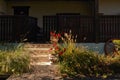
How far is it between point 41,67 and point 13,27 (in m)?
4.69

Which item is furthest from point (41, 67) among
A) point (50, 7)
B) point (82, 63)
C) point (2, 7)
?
point (50, 7)

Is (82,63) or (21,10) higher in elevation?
(21,10)

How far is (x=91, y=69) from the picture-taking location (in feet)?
36.2

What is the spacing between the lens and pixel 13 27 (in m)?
16.0

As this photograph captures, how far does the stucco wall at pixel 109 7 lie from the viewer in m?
19.9

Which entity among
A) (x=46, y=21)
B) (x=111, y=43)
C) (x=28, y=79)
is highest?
(x=46, y=21)

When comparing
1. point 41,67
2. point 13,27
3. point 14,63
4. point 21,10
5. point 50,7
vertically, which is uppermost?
point 50,7

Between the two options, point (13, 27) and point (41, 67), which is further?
point (13, 27)

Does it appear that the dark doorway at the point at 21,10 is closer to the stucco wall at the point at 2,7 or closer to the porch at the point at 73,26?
the stucco wall at the point at 2,7

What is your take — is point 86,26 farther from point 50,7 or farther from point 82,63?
point 50,7

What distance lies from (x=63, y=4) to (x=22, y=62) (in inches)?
423

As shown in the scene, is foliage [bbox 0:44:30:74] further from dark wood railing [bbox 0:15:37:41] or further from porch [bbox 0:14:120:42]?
dark wood railing [bbox 0:15:37:41]

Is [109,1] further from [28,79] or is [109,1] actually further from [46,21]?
[28,79]

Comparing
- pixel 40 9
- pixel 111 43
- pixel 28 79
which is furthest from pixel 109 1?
pixel 28 79
